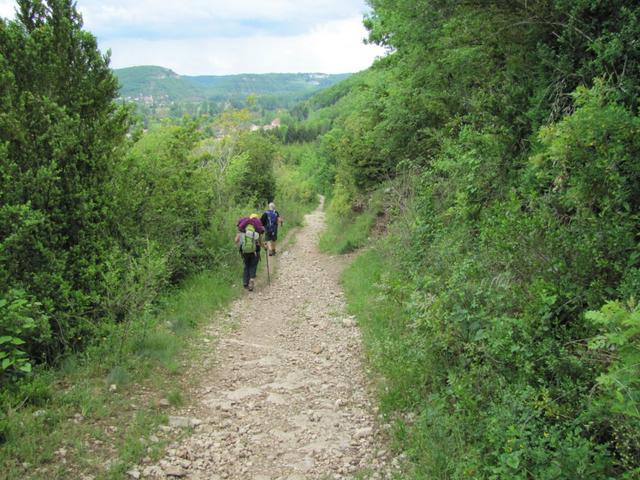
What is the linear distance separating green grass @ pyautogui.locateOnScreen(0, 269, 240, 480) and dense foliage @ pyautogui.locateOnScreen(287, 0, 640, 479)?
9.80 ft

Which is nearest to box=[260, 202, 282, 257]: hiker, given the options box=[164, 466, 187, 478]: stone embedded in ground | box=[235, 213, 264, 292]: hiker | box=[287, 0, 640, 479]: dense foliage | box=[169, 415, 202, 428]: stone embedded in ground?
box=[235, 213, 264, 292]: hiker

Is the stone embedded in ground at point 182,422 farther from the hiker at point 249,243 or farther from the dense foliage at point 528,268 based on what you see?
the hiker at point 249,243

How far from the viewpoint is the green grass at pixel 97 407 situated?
439cm

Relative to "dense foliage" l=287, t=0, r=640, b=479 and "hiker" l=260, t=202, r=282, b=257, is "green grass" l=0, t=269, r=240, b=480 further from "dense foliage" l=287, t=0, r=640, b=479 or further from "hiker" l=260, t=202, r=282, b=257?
"hiker" l=260, t=202, r=282, b=257

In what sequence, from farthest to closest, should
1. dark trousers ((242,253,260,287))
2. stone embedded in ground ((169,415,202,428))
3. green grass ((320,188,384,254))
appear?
green grass ((320,188,384,254)), dark trousers ((242,253,260,287)), stone embedded in ground ((169,415,202,428))

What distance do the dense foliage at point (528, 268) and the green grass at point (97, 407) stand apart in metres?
2.99

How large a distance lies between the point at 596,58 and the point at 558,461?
194 inches

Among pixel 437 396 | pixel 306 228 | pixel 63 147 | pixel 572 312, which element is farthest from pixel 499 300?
pixel 306 228

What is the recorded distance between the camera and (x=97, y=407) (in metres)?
5.36

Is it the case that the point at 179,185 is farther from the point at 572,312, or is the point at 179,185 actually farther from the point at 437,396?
the point at 572,312

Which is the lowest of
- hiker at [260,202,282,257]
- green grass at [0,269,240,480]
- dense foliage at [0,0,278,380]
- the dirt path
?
the dirt path

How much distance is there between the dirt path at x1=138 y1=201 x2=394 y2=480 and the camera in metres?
4.66

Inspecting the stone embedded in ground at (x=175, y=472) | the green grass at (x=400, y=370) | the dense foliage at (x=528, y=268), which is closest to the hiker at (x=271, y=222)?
the green grass at (x=400, y=370)

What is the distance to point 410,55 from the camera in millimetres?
10828
